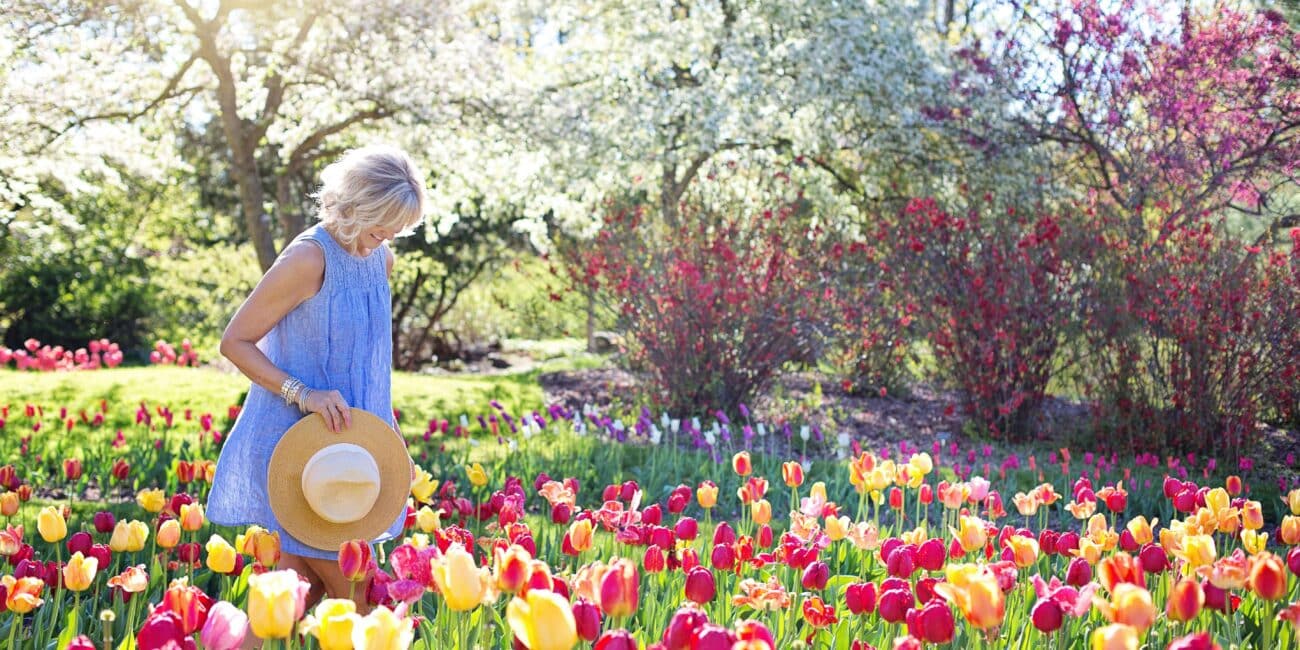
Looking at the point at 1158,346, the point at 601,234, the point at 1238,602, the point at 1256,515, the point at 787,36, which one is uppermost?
the point at 787,36

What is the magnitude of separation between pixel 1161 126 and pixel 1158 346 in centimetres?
221

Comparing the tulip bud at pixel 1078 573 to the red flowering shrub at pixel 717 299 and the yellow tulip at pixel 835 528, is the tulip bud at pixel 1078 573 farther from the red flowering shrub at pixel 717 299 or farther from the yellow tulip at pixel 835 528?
the red flowering shrub at pixel 717 299

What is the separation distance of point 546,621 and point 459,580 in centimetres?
32

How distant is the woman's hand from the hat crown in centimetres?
5

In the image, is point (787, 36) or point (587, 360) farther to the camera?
point (587, 360)

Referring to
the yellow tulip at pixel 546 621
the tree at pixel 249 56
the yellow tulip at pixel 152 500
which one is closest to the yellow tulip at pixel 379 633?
the yellow tulip at pixel 546 621

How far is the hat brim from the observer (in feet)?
8.11

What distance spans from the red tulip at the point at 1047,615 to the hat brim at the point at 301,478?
56.1 inches

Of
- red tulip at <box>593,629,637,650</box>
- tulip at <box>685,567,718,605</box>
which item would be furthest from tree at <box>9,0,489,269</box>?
red tulip at <box>593,629,637,650</box>

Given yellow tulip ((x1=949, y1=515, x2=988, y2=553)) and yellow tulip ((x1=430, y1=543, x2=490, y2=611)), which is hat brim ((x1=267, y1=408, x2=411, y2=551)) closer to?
yellow tulip ((x1=430, y1=543, x2=490, y2=611))

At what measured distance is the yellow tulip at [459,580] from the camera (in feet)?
5.40

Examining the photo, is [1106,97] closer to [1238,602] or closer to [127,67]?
→ [1238,602]

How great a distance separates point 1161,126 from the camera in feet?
25.5

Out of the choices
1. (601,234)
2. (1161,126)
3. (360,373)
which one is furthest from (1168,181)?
(360,373)
